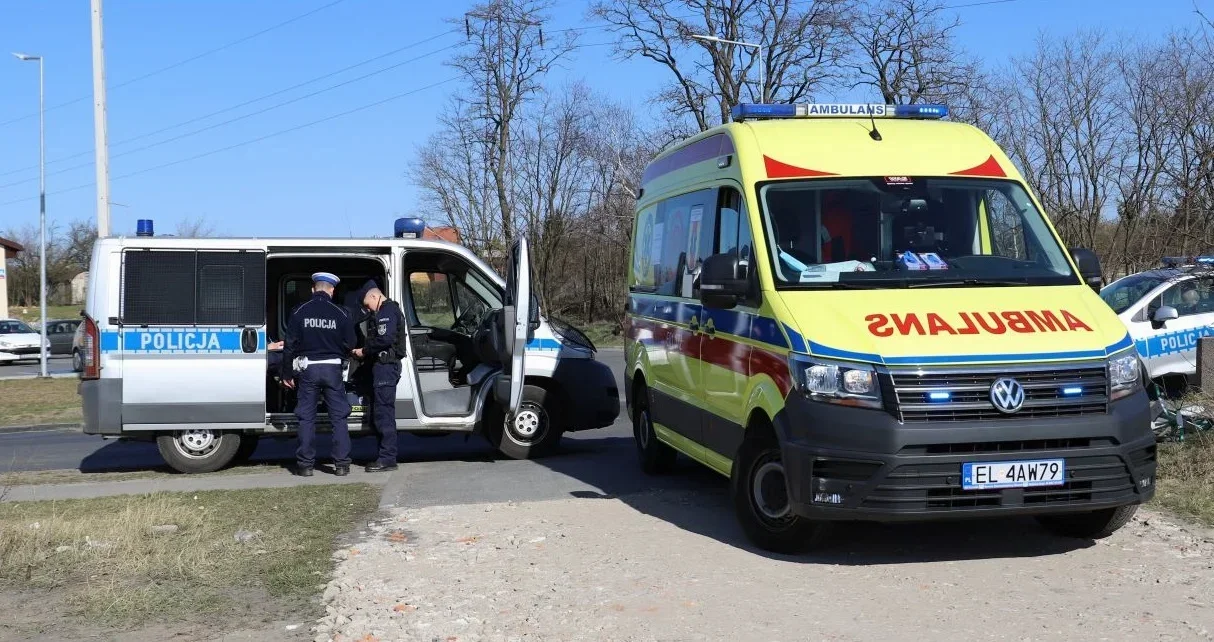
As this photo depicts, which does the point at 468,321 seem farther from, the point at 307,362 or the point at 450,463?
the point at 307,362

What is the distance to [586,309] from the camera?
42594 millimetres

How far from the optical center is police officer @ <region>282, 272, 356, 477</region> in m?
10.1

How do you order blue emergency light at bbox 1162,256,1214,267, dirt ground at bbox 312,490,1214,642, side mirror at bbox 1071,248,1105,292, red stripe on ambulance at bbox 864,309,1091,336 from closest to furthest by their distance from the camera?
dirt ground at bbox 312,490,1214,642, red stripe on ambulance at bbox 864,309,1091,336, side mirror at bbox 1071,248,1105,292, blue emergency light at bbox 1162,256,1214,267

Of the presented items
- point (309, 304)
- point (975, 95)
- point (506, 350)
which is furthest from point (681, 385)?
point (975, 95)

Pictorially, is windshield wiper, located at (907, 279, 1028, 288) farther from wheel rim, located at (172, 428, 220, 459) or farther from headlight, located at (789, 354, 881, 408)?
wheel rim, located at (172, 428, 220, 459)

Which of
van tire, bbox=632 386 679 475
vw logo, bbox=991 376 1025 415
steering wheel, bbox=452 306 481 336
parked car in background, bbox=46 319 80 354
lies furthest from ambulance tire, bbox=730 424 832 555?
parked car in background, bbox=46 319 80 354

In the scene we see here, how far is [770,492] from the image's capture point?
22.0 feet

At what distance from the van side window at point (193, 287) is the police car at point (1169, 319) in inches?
358

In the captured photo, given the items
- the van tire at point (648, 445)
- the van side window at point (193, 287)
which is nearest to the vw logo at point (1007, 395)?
the van tire at point (648, 445)

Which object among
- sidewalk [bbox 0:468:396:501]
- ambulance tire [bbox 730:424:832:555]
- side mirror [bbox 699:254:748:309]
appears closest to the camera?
ambulance tire [bbox 730:424:832:555]

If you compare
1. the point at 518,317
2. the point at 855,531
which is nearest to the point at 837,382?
the point at 855,531

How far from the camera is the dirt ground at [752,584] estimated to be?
17.5ft

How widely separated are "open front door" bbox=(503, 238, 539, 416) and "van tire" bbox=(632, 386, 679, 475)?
40.6 inches

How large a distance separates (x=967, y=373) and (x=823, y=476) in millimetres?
901
